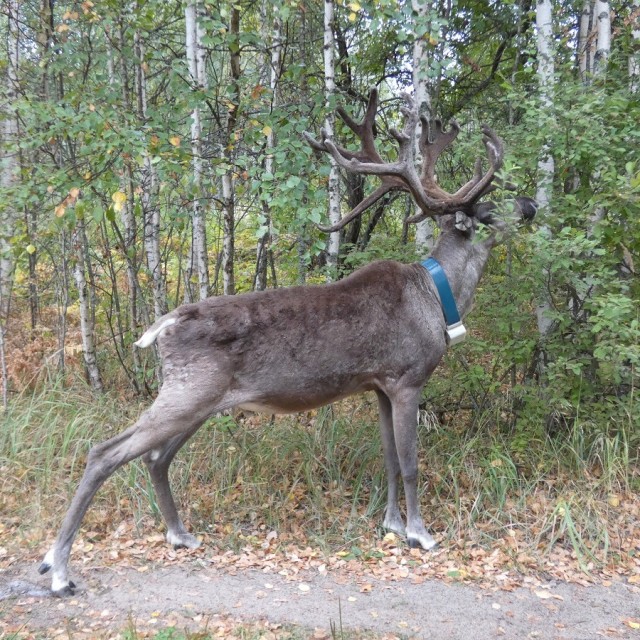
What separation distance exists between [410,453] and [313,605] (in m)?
1.55

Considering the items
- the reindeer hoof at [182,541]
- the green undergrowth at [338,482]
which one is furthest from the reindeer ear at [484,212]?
the reindeer hoof at [182,541]

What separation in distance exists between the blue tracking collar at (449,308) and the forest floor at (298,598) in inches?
74.0

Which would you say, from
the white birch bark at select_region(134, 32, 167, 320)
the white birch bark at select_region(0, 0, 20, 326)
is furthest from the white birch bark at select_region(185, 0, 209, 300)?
the white birch bark at select_region(0, 0, 20, 326)

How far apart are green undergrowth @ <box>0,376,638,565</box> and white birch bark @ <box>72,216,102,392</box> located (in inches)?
41.1

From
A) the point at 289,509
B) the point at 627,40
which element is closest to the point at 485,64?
the point at 627,40

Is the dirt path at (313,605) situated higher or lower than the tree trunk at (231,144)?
lower

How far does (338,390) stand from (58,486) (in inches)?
120

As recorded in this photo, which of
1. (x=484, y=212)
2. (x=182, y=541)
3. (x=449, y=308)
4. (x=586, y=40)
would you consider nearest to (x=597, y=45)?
(x=586, y=40)

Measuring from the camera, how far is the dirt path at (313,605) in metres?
4.16

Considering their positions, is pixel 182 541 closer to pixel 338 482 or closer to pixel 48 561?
pixel 48 561

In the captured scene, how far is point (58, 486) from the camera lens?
616 centimetres

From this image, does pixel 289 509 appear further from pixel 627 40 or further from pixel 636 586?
pixel 627 40

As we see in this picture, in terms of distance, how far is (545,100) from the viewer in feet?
20.2

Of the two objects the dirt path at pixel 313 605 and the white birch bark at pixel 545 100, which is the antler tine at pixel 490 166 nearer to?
the white birch bark at pixel 545 100
